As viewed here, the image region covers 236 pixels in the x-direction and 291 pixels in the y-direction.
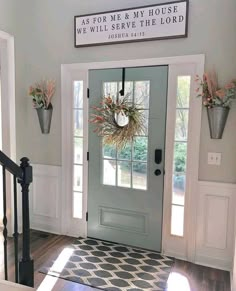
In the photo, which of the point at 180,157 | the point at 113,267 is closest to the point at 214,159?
the point at 180,157

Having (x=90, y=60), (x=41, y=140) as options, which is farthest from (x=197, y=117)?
(x=41, y=140)

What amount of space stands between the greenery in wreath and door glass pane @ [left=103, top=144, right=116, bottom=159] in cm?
7

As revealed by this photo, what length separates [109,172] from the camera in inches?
122

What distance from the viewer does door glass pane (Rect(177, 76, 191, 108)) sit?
2662 millimetres

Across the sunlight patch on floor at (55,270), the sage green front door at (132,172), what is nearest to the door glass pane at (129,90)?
the sage green front door at (132,172)

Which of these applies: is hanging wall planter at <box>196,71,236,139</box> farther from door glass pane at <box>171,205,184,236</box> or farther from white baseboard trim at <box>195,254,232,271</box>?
white baseboard trim at <box>195,254,232,271</box>

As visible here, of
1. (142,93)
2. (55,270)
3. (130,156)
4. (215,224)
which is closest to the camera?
(55,270)

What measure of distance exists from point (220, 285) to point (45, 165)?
7.68 feet

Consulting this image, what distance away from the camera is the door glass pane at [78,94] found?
3.12 metres

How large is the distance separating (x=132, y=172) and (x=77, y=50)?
1.57 meters

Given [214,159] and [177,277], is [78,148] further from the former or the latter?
[177,277]

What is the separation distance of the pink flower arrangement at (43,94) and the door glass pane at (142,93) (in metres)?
1.04

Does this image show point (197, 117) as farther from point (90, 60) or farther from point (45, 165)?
point (45, 165)

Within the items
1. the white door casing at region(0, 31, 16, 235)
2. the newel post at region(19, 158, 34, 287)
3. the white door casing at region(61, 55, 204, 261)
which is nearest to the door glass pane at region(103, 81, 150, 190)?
the white door casing at region(61, 55, 204, 261)
